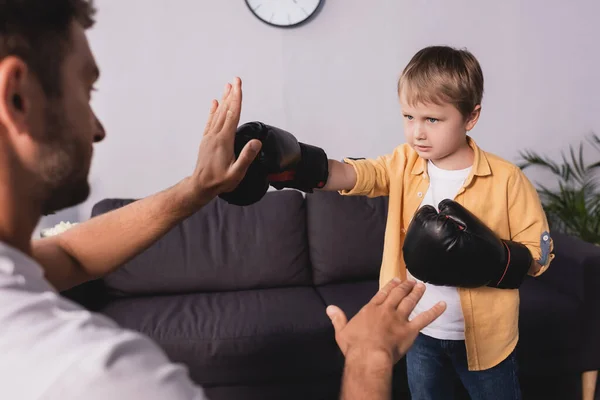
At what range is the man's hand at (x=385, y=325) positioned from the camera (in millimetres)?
792

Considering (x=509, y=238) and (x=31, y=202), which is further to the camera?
(x=509, y=238)

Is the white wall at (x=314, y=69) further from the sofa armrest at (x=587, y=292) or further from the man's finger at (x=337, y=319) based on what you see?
the man's finger at (x=337, y=319)

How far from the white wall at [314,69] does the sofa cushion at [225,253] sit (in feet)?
1.31

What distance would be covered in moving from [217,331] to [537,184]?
78.9 inches

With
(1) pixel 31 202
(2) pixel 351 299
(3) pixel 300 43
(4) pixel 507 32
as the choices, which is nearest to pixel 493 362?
(2) pixel 351 299

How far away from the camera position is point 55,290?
705 mm

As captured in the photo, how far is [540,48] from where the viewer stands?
286cm

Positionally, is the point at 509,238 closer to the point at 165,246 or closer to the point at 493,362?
the point at 493,362

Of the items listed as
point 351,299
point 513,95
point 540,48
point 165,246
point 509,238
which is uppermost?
point 540,48

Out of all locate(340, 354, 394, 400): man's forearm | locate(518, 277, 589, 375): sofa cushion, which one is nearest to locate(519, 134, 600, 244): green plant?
locate(518, 277, 589, 375): sofa cushion

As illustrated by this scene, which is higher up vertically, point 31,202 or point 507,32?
point 507,32

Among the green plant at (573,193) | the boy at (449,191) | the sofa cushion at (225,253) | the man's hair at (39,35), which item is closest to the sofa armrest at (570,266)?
the green plant at (573,193)

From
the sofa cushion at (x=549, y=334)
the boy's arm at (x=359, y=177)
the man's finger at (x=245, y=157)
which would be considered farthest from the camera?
the sofa cushion at (x=549, y=334)

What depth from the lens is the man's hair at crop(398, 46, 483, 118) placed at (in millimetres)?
1257
